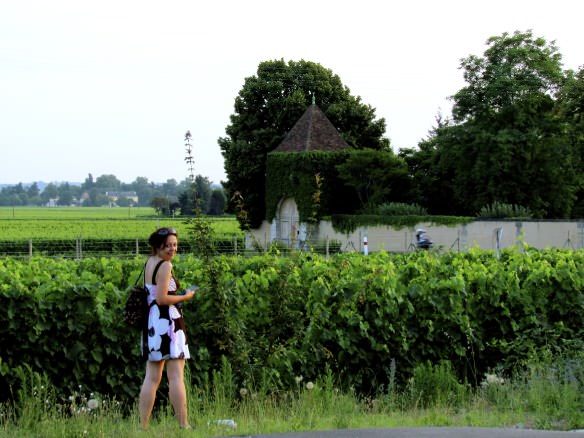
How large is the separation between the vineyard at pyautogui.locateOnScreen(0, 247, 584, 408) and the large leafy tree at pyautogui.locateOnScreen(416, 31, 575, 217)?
35091mm

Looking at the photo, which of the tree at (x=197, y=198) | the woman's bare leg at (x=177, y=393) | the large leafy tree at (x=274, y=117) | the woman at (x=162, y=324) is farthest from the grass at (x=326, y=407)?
the large leafy tree at (x=274, y=117)

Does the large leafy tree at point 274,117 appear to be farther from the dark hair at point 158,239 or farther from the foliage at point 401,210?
the dark hair at point 158,239

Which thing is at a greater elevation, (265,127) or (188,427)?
(265,127)

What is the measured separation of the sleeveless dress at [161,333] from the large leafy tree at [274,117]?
48.1 metres

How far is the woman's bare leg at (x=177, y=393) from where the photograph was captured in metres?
7.26

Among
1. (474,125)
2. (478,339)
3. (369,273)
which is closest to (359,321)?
(369,273)

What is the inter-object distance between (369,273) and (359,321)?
85 centimetres

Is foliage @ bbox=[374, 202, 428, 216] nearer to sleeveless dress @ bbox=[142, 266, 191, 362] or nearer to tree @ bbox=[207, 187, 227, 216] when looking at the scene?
sleeveless dress @ bbox=[142, 266, 191, 362]

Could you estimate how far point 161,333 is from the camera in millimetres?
7418

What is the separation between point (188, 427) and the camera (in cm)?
706

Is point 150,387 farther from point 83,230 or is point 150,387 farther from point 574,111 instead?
point 83,230

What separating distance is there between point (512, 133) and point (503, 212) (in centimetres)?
485

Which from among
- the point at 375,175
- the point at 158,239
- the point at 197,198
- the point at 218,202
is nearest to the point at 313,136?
the point at 375,175

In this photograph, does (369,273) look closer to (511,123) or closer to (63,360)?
(63,360)
